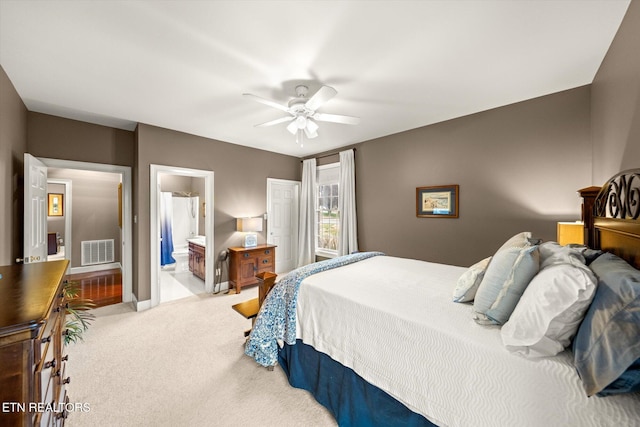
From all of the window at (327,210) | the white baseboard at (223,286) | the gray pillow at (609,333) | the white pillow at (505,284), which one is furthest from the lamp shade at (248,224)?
the gray pillow at (609,333)

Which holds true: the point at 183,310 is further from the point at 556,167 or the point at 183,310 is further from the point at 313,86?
the point at 556,167

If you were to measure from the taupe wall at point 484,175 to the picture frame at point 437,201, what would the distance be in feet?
0.24

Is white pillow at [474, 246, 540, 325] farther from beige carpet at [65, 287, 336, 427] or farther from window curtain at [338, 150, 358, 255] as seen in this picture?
window curtain at [338, 150, 358, 255]

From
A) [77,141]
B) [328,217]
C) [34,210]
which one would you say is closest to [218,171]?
[77,141]

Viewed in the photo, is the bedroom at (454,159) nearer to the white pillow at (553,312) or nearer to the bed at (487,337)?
the bed at (487,337)

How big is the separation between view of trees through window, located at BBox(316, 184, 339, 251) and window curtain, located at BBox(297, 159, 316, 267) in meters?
0.14

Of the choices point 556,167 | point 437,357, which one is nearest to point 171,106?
point 437,357

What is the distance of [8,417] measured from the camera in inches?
25.5

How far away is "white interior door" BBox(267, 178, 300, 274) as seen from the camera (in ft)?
16.6

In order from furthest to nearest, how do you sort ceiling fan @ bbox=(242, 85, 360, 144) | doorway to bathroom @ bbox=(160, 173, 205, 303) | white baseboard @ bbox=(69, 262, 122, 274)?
doorway to bathroom @ bbox=(160, 173, 205, 303), white baseboard @ bbox=(69, 262, 122, 274), ceiling fan @ bbox=(242, 85, 360, 144)

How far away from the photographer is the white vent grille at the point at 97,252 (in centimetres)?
555

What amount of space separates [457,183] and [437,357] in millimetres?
2717

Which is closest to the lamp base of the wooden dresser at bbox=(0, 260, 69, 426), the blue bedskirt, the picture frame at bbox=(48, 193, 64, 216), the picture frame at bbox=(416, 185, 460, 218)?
the blue bedskirt

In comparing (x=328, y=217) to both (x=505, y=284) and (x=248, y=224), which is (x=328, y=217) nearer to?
(x=248, y=224)
